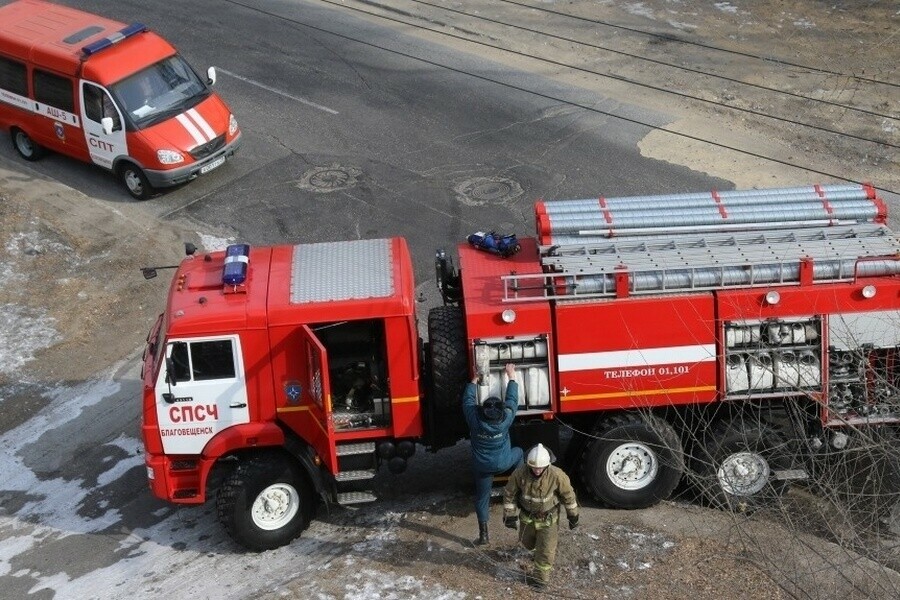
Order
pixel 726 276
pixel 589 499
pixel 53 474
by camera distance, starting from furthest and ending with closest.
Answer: pixel 53 474
pixel 589 499
pixel 726 276

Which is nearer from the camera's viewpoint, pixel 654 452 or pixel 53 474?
pixel 654 452

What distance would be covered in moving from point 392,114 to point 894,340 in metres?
11.7

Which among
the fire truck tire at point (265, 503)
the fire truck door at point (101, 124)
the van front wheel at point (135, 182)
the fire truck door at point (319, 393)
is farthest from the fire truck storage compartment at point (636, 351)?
the fire truck door at point (101, 124)

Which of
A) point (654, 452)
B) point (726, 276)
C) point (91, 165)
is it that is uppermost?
point (91, 165)

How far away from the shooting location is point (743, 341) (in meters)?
10.2

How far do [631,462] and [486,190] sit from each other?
7.82m

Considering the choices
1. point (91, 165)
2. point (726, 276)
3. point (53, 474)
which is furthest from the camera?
point (91, 165)

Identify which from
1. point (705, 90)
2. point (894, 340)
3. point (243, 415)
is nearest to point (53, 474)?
point (243, 415)

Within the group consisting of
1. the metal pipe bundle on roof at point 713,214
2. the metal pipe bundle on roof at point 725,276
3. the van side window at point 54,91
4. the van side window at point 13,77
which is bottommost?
the metal pipe bundle on roof at point 725,276

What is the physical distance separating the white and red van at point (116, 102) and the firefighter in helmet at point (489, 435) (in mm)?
9295

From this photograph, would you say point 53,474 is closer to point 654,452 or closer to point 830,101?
point 654,452

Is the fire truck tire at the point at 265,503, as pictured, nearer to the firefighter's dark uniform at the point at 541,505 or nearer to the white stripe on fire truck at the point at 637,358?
the firefighter's dark uniform at the point at 541,505

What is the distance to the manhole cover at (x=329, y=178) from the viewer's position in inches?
710

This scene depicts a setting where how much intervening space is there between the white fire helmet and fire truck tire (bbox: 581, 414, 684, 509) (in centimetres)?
93
